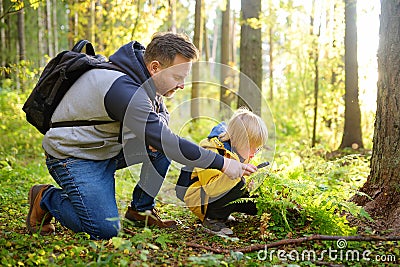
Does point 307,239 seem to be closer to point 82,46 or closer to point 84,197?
point 84,197

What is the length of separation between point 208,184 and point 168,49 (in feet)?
3.44

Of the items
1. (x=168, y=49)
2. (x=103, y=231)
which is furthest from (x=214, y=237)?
(x=168, y=49)

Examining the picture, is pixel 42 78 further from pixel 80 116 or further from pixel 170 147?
pixel 170 147

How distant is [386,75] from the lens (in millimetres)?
3561

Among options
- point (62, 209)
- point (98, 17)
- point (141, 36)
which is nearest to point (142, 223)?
point (62, 209)

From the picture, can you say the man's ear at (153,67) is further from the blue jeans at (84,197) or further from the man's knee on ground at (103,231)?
the man's knee on ground at (103,231)

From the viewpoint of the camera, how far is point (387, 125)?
3.54 metres

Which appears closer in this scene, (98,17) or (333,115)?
(333,115)

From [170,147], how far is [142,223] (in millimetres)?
945

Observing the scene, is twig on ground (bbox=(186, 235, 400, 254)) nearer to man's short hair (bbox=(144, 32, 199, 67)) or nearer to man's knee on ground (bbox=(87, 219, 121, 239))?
man's knee on ground (bbox=(87, 219, 121, 239))

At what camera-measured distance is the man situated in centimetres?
301

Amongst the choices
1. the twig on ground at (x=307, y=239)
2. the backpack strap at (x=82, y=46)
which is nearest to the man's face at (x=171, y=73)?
the backpack strap at (x=82, y=46)

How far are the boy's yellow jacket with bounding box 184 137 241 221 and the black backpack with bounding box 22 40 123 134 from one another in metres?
0.84

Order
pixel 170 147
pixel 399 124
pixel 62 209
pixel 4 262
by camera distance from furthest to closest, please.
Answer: pixel 399 124
pixel 62 209
pixel 170 147
pixel 4 262
